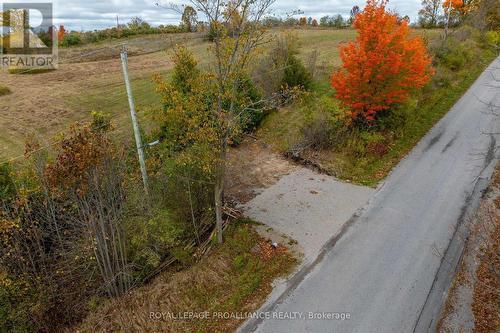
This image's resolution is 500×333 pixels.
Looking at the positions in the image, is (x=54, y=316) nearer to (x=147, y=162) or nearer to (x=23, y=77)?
(x=147, y=162)

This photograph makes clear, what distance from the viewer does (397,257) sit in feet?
37.9

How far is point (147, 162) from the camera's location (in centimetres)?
1095

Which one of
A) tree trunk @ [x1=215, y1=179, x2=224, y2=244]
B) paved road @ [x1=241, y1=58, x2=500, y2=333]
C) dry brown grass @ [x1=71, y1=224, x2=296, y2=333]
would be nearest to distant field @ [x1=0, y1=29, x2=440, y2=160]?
tree trunk @ [x1=215, y1=179, x2=224, y2=244]

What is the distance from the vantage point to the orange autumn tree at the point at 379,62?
1611 centimetres

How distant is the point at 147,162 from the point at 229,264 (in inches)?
161

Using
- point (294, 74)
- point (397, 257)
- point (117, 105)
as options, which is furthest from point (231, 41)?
point (117, 105)

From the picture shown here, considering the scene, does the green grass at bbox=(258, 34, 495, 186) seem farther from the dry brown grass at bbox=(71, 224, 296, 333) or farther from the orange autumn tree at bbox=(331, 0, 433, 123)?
the dry brown grass at bbox=(71, 224, 296, 333)

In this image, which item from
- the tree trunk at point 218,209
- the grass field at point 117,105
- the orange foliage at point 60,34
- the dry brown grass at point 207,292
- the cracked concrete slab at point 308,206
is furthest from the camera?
the orange foliage at point 60,34

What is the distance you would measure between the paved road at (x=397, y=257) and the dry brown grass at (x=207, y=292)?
0.72 m

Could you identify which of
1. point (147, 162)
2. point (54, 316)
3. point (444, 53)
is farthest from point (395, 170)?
point (444, 53)

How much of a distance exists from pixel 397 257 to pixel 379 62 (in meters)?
8.95

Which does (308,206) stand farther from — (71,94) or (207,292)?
(71,94)

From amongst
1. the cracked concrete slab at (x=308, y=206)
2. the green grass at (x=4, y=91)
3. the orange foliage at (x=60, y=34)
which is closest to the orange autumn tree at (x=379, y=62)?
the cracked concrete slab at (x=308, y=206)

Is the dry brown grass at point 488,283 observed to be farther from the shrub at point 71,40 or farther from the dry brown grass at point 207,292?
the shrub at point 71,40
